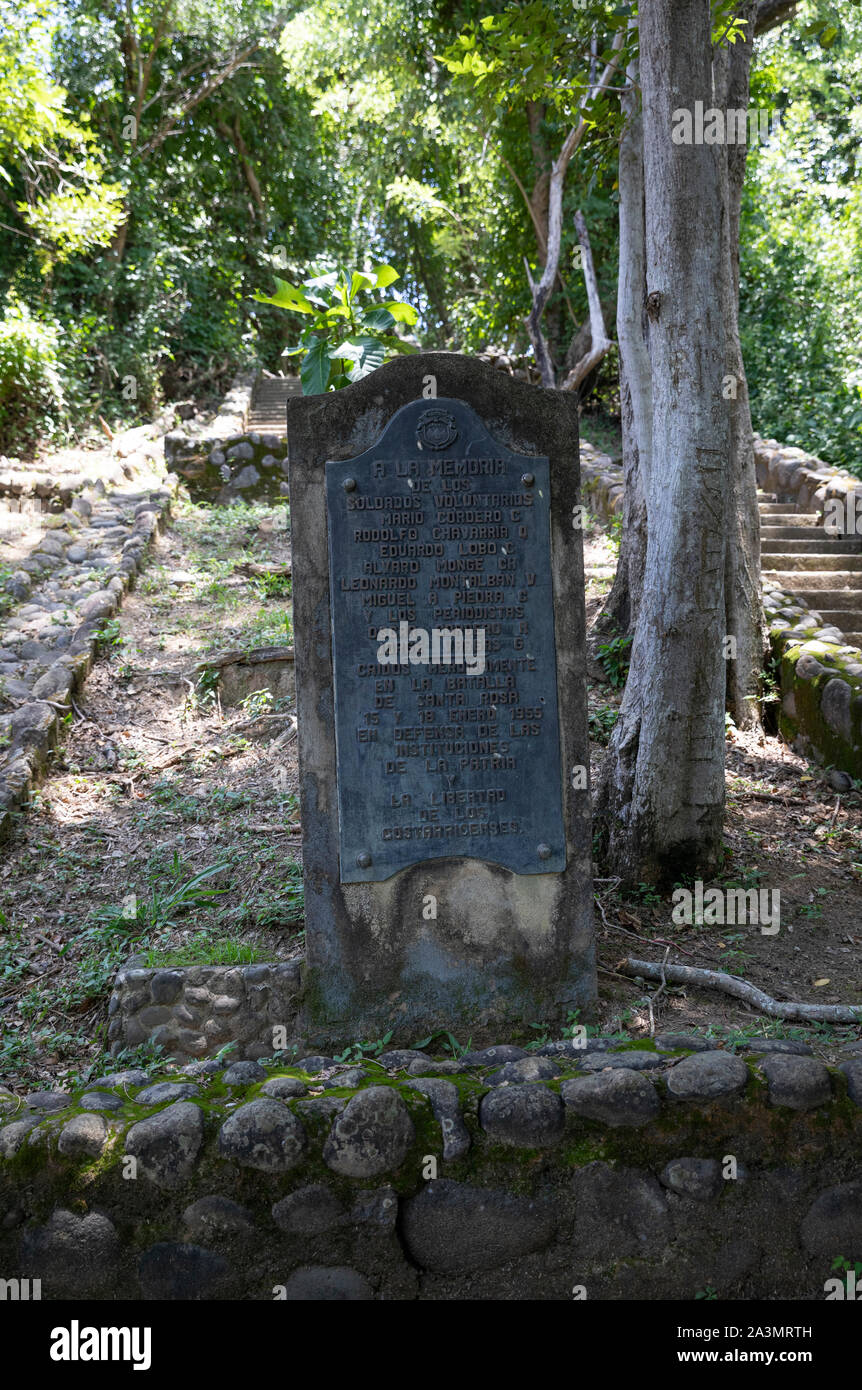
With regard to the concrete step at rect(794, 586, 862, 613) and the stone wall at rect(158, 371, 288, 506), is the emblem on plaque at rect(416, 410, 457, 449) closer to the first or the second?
the concrete step at rect(794, 586, 862, 613)

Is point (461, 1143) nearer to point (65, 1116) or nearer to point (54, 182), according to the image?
point (65, 1116)

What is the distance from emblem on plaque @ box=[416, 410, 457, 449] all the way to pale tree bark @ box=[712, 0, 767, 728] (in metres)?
2.98

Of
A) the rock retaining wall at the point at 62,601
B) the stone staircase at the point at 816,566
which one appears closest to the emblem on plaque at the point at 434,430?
the rock retaining wall at the point at 62,601

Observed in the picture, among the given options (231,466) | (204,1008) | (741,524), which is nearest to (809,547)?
(741,524)

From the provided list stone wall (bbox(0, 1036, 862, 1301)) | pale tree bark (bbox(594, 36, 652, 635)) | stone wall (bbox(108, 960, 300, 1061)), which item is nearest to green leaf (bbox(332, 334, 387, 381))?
pale tree bark (bbox(594, 36, 652, 635))

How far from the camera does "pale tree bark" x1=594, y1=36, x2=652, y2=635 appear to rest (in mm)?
6566

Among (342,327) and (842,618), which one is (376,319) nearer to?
(342,327)

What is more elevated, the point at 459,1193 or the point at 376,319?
the point at 376,319

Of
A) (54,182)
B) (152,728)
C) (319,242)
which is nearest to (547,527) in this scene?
(152,728)

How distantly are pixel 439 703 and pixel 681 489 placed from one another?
161cm

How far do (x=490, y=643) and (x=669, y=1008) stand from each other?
1466 millimetres

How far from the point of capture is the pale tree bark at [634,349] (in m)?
6.57

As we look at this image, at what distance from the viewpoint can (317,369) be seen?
554 cm

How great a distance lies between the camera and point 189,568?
30.4 ft
